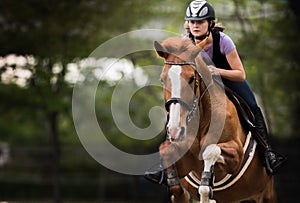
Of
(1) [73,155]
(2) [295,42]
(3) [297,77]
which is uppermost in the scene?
(2) [295,42]

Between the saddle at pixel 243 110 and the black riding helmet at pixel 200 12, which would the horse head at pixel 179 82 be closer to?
the black riding helmet at pixel 200 12

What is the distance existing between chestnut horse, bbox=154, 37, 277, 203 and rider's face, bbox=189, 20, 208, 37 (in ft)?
2.29

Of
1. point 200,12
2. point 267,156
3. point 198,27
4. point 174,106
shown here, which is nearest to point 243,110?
point 267,156

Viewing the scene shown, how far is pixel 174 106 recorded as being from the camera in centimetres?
669

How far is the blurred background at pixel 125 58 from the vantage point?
16922 mm

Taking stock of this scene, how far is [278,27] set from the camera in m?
18.9

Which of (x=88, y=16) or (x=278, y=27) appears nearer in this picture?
(x=88, y=16)

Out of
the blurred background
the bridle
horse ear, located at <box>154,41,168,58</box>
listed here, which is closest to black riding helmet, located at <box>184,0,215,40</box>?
horse ear, located at <box>154,41,168,58</box>

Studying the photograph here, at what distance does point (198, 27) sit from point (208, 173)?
1.98 m

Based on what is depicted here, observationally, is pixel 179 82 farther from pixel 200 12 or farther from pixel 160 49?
pixel 200 12

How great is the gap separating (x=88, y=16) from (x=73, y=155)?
31.3 ft

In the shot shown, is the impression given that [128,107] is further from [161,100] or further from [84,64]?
[84,64]

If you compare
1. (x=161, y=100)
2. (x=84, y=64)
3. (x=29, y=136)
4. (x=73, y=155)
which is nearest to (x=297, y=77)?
(x=161, y=100)

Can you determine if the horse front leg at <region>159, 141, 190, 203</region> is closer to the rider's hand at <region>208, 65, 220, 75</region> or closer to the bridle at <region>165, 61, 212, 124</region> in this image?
the bridle at <region>165, 61, 212, 124</region>
